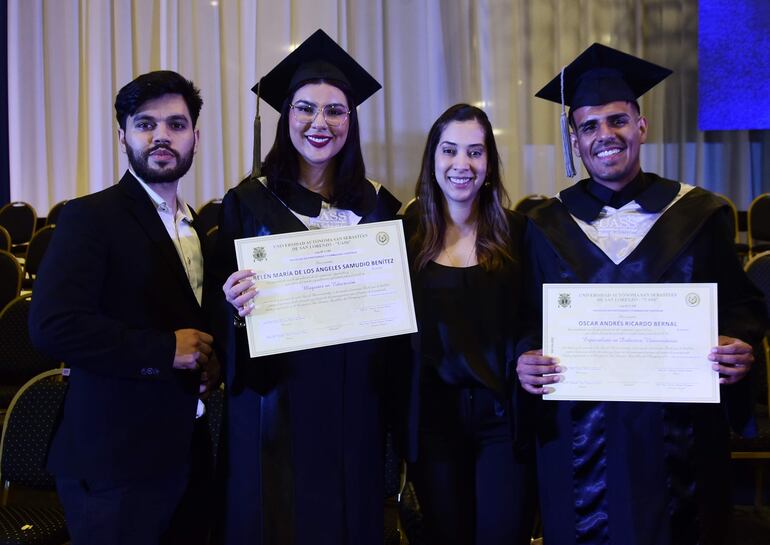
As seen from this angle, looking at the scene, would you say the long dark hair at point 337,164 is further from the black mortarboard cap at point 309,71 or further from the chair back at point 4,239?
the chair back at point 4,239

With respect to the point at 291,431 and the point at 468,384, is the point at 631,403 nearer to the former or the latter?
the point at 468,384

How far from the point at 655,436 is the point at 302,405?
1124 mm

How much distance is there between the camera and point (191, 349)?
7.30ft

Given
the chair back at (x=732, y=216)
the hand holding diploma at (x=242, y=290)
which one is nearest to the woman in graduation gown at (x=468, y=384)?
the hand holding diploma at (x=242, y=290)

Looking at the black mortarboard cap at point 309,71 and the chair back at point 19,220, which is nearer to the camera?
the black mortarboard cap at point 309,71

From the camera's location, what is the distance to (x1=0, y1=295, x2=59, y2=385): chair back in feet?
14.4

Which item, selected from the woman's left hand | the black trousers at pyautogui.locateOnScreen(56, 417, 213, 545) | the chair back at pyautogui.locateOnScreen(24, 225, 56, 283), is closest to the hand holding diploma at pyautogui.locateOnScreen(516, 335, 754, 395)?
the woman's left hand

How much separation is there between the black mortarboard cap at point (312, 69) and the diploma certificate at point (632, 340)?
100 centimetres

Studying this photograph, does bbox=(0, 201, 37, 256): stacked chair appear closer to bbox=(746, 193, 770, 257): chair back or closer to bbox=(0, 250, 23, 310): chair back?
bbox=(0, 250, 23, 310): chair back

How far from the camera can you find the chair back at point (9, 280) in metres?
5.22

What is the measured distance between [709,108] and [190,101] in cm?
807

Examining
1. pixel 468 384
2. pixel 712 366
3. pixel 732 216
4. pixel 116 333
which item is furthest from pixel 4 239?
pixel 712 366

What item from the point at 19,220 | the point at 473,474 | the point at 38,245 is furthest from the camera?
the point at 19,220

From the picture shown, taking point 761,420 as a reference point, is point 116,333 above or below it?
above
